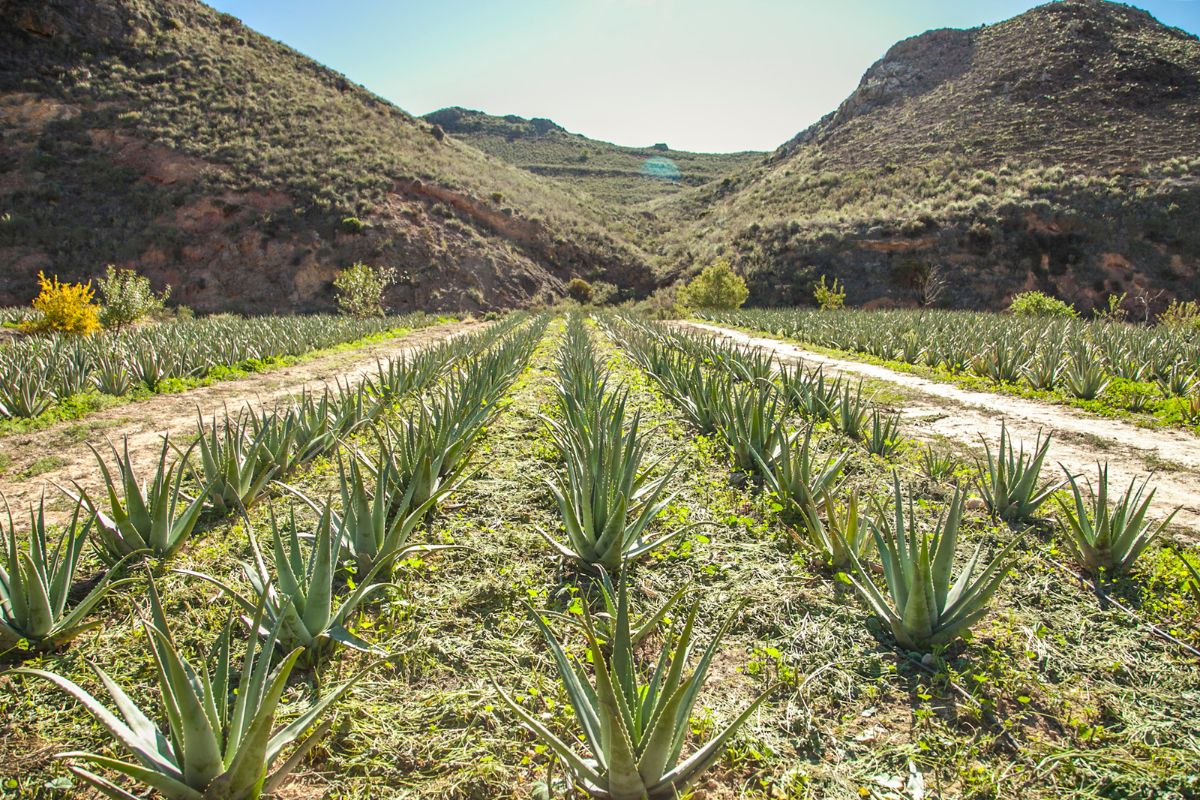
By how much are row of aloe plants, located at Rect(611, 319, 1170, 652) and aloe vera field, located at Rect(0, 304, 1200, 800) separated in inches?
0.7

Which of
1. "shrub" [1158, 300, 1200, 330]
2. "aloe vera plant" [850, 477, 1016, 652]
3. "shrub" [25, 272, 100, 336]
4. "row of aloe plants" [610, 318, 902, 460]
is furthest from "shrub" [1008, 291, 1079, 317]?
"shrub" [25, 272, 100, 336]

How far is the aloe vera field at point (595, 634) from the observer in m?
1.53

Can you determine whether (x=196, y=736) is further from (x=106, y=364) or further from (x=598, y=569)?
(x=106, y=364)

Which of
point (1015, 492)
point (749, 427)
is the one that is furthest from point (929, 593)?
point (749, 427)

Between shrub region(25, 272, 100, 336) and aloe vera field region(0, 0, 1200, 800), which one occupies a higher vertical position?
aloe vera field region(0, 0, 1200, 800)

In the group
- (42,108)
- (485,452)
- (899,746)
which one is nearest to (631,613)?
(899,746)

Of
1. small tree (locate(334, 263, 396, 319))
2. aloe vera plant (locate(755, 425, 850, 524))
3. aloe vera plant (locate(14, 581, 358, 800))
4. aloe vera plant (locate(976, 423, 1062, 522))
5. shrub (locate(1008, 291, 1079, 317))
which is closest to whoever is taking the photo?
aloe vera plant (locate(14, 581, 358, 800))

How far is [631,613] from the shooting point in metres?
2.45

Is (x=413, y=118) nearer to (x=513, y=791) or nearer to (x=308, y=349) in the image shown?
(x=308, y=349)

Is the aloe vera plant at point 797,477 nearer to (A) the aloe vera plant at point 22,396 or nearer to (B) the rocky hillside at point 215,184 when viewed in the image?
(A) the aloe vera plant at point 22,396

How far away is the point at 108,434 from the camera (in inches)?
211

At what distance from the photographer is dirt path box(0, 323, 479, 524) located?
4039 mm

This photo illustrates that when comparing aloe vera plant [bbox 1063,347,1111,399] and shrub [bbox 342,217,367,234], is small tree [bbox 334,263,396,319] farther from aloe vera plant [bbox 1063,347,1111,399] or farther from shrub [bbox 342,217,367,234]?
aloe vera plant [bbox 1063,347,1111,399]

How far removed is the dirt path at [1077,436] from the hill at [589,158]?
58423 mm
